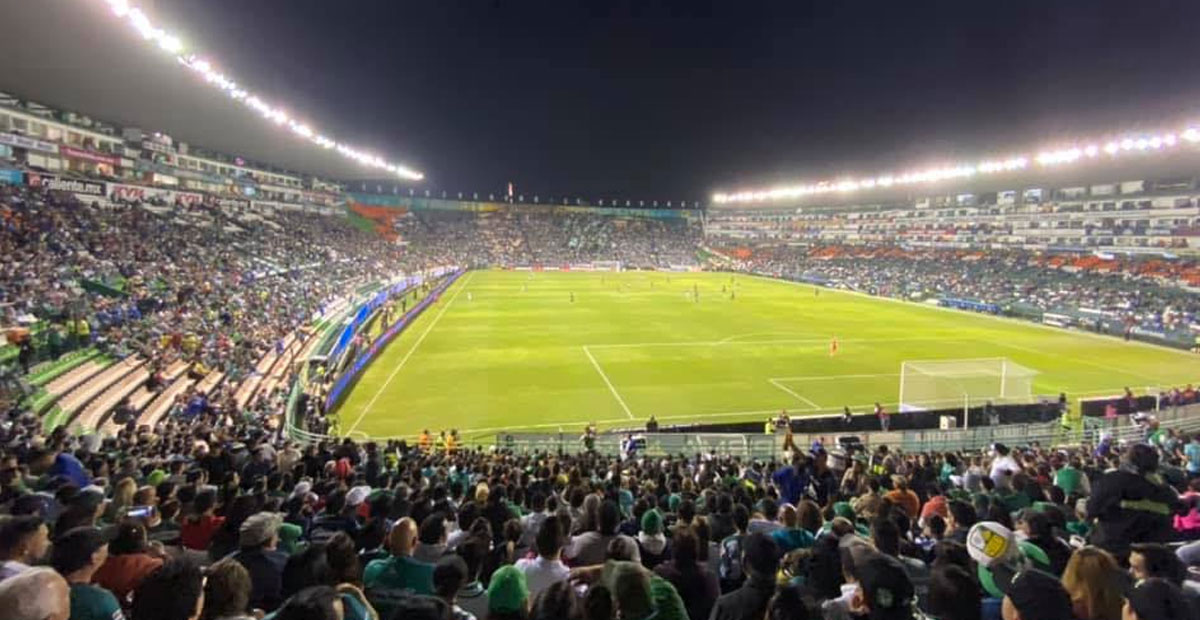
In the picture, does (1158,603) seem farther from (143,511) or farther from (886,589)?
(143,511)

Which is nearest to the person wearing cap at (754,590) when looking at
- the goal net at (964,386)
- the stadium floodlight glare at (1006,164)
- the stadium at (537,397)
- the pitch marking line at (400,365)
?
the stadium at (537,397)

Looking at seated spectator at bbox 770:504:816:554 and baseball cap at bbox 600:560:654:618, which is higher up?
baseball cap at bbox 600:560:654:618

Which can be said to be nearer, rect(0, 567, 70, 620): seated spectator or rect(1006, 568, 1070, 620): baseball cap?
rect(0, 567, 70, 620): seated spectator

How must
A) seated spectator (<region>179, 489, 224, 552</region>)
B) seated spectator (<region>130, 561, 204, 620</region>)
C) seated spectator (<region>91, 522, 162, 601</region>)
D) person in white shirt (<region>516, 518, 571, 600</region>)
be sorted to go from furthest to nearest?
seated spectator (<region>179, 489, 224, 552</region>)
person in white shirt (<region>516, 518, 571, 600</region>)
seated spectator (<region>91, 522, 162, 601</region>)
seated spectator (<region>130, 561, 204, 620</region>)

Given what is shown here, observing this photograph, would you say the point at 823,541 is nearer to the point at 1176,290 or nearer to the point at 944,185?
the point at 1176,290

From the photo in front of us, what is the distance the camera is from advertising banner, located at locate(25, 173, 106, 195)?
35312 millimetres

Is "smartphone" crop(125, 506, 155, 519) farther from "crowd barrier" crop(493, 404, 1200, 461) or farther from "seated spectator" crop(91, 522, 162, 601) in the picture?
"crowd barrier" crop(493, 404, 1200, 461)

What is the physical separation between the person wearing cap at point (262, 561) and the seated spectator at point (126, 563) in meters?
0.54

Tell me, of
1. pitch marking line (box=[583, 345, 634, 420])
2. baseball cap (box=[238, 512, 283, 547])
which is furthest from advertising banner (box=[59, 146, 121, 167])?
baseball cap (box=[238, 512, 283, 547])

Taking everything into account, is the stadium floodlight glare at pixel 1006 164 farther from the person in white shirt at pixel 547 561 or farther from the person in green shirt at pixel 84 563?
the person in green shirt at pixel 84 563

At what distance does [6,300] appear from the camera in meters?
22.3

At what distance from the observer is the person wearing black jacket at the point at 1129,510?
5.52 m

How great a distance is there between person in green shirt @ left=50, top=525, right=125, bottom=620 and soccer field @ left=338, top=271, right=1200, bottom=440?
18.1 m

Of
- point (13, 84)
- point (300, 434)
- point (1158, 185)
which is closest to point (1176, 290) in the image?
point (1158, 185)
